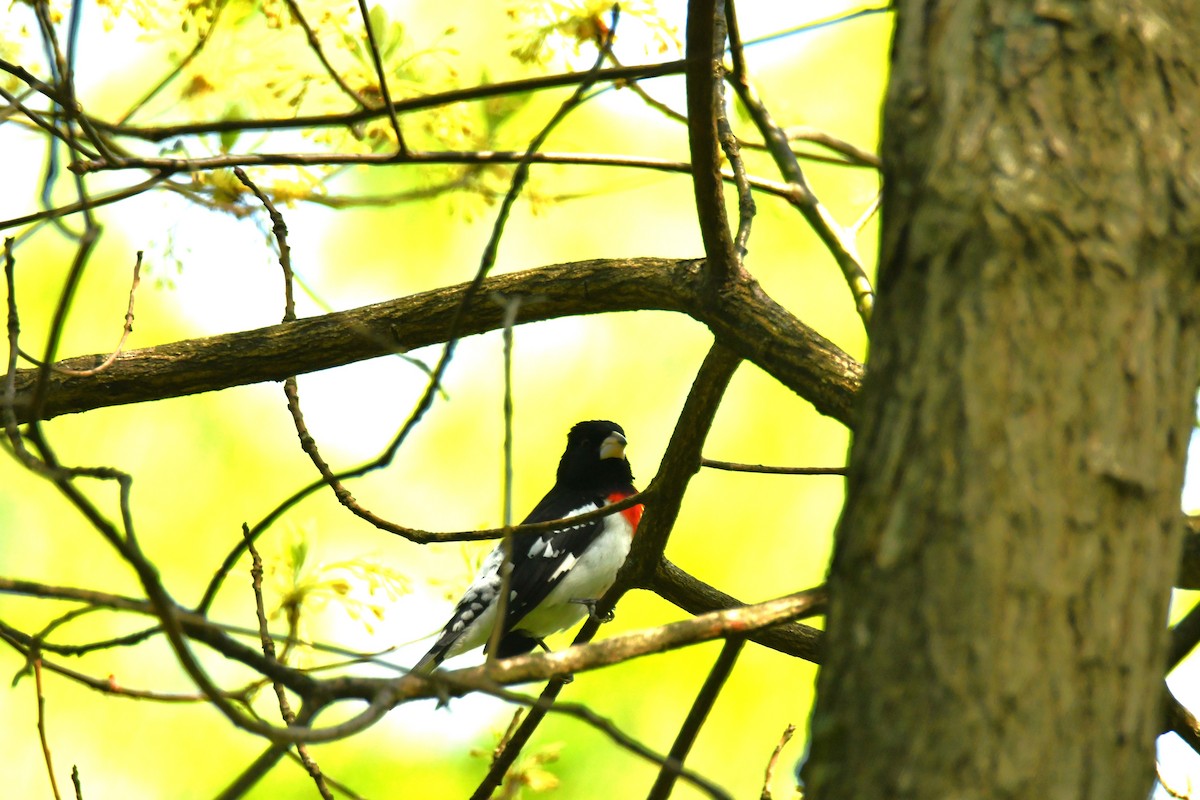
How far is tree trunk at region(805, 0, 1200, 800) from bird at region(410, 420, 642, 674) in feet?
12.7

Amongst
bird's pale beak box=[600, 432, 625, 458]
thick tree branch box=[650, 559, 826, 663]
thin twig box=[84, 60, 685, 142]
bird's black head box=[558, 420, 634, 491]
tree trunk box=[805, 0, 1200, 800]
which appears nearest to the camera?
tree trunk box=[805, 0, 1200, 800]

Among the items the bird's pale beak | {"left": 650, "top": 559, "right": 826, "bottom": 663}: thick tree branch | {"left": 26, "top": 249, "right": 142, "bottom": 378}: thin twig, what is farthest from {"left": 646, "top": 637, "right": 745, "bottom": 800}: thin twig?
the bird's pale beak

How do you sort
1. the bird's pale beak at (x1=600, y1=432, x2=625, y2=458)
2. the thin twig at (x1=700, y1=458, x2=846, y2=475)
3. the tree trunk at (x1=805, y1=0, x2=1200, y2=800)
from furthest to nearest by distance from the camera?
the bird's pale beak at (x1=600, y1=432, x2=625, y2=458)
the thin twig at (x1=700, y1=458, x2=846, y2=475)
the tree trunk at (x1=805, y1=0, x2=1200, y2=800)

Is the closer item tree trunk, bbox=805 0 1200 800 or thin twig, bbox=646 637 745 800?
tree trunk, bbox=805 0 1200 800

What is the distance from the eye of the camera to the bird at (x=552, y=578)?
17.3ft

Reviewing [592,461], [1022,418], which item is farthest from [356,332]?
[592,461]

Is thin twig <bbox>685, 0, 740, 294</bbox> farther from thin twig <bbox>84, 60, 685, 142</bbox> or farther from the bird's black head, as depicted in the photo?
the bird's black head

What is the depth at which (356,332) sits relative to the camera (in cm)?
273

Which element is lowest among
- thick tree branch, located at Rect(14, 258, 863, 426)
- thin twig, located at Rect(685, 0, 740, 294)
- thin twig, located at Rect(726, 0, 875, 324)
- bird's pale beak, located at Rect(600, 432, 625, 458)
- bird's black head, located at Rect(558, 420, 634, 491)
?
thin twig, located at Rect(685, 0, 740, 294)

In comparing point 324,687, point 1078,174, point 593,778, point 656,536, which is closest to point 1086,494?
point 1078,174

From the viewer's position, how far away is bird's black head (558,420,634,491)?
5.96m

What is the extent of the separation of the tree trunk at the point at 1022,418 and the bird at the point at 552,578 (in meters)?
3.86

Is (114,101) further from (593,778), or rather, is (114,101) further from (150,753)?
(593,778)

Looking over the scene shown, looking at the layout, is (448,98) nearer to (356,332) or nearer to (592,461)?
(356,332)
